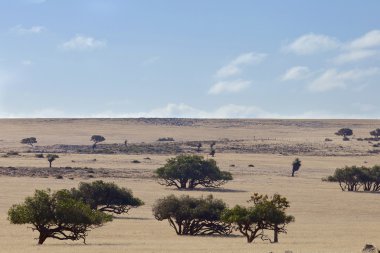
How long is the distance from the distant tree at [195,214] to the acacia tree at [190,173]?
103 feet

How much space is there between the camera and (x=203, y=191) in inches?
2844

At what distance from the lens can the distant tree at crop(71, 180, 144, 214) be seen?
5297cm

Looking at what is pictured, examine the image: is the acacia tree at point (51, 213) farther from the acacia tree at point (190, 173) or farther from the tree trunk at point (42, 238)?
the acacia tree at point (190, 173)

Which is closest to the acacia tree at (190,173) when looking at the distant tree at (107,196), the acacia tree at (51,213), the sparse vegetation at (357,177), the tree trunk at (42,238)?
the sparse vegetation at (357,177)

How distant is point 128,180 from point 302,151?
49235 mm

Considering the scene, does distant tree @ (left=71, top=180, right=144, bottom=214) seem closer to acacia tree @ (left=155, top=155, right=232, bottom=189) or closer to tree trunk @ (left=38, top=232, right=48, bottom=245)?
tree trunk @ (left=38, top=232, right=48, bottom=245)

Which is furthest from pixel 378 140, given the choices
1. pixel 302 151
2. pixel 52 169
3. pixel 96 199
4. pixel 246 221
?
pixel 246 221

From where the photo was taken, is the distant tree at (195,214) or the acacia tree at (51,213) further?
the distant tree at (195,214)

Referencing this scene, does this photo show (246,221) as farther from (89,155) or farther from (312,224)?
(89,155)

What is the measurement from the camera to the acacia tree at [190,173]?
75.5 meters

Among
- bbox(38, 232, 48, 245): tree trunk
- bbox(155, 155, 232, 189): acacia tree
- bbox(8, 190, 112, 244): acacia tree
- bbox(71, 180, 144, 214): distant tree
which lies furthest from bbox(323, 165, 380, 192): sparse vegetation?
bbox(38, 232, 48, 245): tree trunk

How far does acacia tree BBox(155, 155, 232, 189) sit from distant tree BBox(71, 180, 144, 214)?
2151 cm

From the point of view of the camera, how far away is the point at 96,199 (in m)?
53.6

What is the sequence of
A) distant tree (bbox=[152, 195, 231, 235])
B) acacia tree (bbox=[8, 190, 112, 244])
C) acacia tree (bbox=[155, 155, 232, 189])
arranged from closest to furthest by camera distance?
acacia tree (bbox=[8, 190, 112, 244])
distant tree (bbox=[152, 195, 231, 235])
acacia tree (bbox=[155, 155, 232, 189])
